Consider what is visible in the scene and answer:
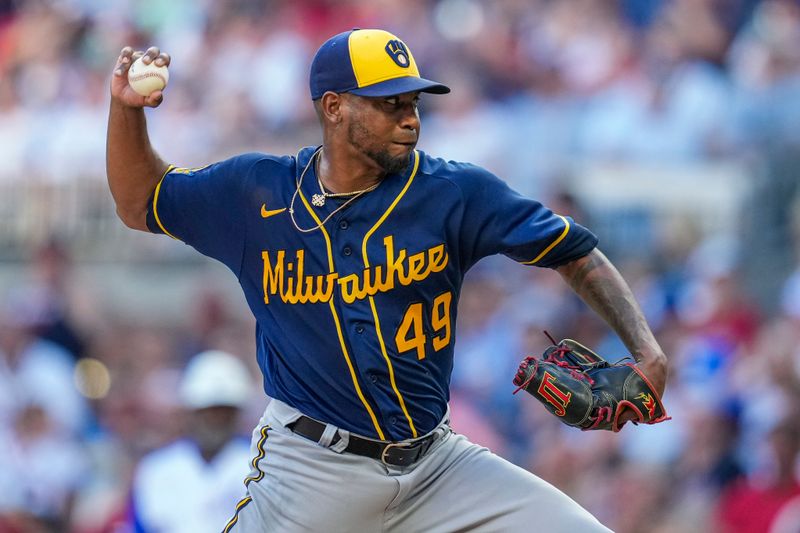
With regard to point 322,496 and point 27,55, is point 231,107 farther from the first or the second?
point 322,496

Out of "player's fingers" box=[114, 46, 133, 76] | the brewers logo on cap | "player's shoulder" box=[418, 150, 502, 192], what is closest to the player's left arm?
"player's shoulder" box=[418, 150, 502, 192]

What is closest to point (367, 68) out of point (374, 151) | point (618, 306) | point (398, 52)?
point (398, 52)

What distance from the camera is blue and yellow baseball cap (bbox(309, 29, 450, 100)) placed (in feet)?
13.8

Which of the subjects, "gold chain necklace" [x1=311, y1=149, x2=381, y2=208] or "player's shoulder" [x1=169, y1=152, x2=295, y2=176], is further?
"player's shoulder" [x1=169, y1=152, x2=295, y2=176]

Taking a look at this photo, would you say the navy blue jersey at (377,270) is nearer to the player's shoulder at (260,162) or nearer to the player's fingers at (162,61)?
the player's shoulder at (260,162)

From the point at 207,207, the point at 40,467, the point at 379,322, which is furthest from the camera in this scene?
the point at 40,467

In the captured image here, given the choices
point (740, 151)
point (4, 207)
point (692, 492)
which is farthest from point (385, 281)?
point (4, 207)

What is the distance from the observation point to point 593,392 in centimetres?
404

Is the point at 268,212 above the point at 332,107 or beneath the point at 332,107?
beneath

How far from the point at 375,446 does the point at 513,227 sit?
31.2 inches

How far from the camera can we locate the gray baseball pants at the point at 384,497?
13.7ft

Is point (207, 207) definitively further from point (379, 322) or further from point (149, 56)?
point (379, 322)

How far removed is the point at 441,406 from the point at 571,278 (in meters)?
0.57

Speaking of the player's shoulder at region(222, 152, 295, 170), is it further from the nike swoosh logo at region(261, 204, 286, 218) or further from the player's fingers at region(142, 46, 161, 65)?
the player's fingers at region(142, 46, 161, 65)
